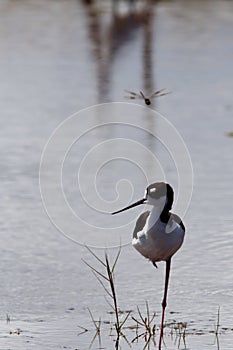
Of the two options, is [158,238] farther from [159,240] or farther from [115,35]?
[115,35]

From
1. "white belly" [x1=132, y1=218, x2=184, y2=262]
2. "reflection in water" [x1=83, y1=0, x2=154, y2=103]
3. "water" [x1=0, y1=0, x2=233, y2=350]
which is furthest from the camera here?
"reflection in water" [x1=83, y1=0, x2=154, y2=103]

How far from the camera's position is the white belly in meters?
5.50

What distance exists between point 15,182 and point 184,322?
315 centimetres

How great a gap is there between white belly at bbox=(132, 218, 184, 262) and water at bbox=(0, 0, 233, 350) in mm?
359

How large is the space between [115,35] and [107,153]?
300 inches

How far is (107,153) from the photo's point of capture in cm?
945

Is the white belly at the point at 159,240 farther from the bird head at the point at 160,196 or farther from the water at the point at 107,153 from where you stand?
the water at the point at 107,153

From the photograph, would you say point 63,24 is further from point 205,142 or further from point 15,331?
point 15,331

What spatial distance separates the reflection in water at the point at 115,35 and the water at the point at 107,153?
0.02m

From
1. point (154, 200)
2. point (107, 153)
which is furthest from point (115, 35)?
point (154, 200)

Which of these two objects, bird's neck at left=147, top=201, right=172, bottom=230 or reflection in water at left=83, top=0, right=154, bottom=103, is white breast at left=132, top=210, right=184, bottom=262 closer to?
bird's neck at left=147, top=201, right=172, bottom=230

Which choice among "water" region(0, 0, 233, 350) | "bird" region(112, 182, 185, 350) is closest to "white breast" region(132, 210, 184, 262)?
"bird" region(112, 182, 185, 350)

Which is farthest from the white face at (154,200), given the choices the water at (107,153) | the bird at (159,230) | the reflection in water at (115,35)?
the reflection in water at (115,35)

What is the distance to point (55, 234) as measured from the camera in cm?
728
